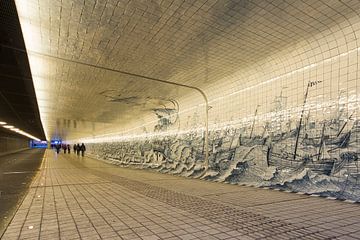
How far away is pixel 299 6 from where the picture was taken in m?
4.62

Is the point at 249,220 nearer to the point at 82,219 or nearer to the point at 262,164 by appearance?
the point at 82,219

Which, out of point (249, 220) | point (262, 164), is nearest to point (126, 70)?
point (262, 164)

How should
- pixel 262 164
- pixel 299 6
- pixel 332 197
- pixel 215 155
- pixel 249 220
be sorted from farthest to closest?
1. pixel 215 155
2. pixel 262 164
3. pixel 332 197
4. pixel 299 6
5. pixel 249 220

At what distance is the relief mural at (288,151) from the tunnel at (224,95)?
28 mm

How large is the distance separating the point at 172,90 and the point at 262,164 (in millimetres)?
5023

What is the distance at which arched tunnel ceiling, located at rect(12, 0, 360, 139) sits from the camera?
468 cm

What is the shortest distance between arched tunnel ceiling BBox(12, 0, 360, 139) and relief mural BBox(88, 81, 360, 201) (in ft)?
5.43

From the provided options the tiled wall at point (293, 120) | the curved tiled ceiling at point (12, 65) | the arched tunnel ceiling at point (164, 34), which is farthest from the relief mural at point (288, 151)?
the curved tiled ceiling at point (12, 65)

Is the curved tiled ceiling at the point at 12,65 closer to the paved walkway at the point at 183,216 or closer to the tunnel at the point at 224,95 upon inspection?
the tunnel at the point at 224,95

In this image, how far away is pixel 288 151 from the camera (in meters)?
6.61

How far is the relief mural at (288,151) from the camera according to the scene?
543 cm

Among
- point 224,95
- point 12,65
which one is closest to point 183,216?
point 224,95

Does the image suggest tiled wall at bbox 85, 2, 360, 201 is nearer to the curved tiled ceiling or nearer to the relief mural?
the relief mural

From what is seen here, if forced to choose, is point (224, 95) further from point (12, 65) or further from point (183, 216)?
point (12, 65)
